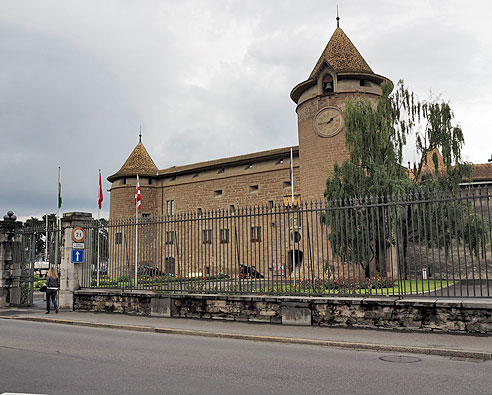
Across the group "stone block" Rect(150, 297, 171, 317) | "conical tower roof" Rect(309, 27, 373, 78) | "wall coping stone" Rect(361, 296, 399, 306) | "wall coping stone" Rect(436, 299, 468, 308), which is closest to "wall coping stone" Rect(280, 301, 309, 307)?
"wall coping stone" Rect(361, 296, 399, 306)

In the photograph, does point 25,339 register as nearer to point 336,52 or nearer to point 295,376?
point 295,376

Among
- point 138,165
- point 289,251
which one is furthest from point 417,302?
point 138,165

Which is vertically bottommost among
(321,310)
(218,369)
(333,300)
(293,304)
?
(218,369)

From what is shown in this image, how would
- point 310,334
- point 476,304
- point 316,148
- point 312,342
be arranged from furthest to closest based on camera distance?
point 316,148
point 310,334
point 476,304
point 312,342

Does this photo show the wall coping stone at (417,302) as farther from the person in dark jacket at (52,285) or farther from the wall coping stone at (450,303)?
the person in dark jacket at (52,285)

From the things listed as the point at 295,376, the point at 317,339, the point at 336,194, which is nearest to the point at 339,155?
the point at 336,194

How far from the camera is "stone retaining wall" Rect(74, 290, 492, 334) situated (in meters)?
8.96

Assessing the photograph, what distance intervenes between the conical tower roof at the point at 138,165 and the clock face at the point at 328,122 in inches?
857

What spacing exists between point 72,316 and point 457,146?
19.2 m

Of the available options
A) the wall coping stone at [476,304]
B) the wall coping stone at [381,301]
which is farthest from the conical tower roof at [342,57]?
the wall coping stone at [476,304]

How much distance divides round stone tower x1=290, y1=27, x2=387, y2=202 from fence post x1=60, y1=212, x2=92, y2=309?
16.8 meters

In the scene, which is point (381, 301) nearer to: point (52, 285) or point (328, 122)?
point (52, 285)

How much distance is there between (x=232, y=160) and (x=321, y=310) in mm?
31565

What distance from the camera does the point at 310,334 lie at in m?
9.35
